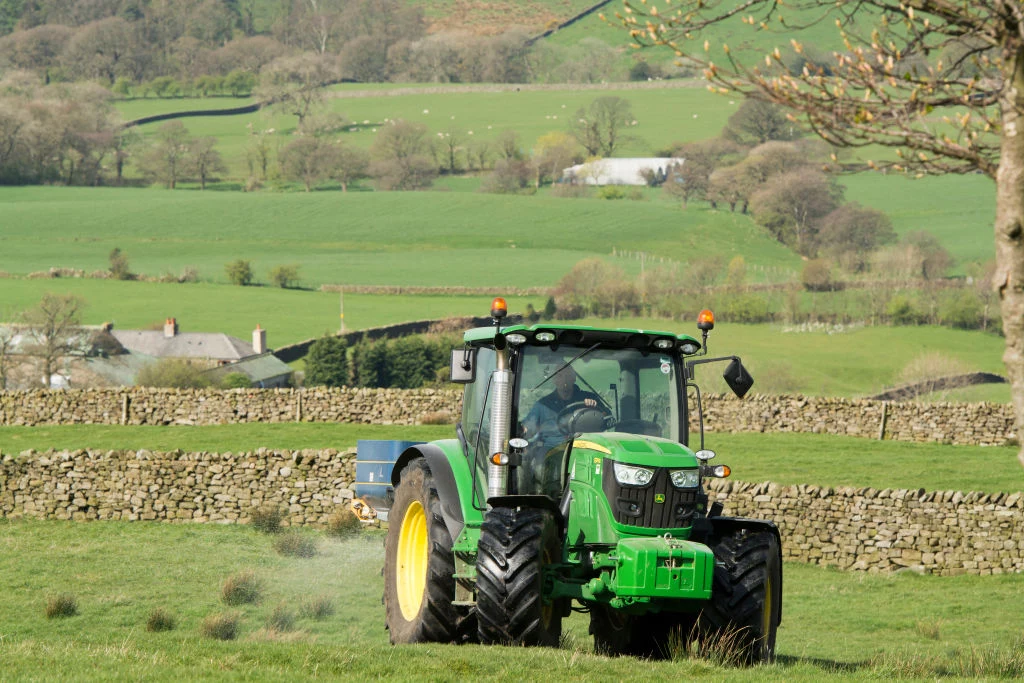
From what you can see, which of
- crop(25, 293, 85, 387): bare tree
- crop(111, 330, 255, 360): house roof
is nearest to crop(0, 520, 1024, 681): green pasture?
crop(25, 293, 85, 387): bare tree

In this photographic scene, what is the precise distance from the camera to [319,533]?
19391mm

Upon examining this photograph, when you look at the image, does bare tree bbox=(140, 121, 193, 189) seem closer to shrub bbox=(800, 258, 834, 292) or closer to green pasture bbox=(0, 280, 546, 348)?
green pasture bbox=(0, 280, 546, 348)

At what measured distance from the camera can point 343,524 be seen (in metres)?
19.6

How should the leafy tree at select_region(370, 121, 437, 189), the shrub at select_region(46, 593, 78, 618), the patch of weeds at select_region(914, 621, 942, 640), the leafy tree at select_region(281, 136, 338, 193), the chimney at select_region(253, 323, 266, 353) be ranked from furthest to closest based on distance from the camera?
1. the leafy tree at select_region(281, 136, 338, 193)
2. the leafy tree at select_region(370, 121, 437, 189)
3. the chimney at select_region(253, 323, 266, 353)
4. the patch of weeds at select_region(914, 621, 942, 640)
5. the shrub at select_region(46, 593, 78, 618)

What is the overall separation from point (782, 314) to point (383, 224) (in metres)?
43.5

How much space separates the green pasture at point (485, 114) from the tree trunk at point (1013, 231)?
13301cm

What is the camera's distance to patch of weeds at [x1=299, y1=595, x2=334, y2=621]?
45.4 ft

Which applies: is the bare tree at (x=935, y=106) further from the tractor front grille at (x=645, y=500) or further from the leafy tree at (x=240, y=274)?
the leafy tree at (x=240, y=274)

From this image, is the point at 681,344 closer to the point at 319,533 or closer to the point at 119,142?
the point at 319,533

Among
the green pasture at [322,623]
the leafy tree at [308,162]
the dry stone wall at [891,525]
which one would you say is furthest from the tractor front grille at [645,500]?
the leafy tree at [308,162]

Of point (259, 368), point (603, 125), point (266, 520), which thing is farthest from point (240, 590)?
point (603, 125)

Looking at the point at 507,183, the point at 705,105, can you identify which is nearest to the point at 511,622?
the point at 507,183

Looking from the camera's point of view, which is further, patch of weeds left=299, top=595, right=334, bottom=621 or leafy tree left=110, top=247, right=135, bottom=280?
leafy tree left=110, top=247, right=135, bottom=280

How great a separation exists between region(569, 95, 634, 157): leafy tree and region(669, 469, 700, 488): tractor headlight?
437ft
